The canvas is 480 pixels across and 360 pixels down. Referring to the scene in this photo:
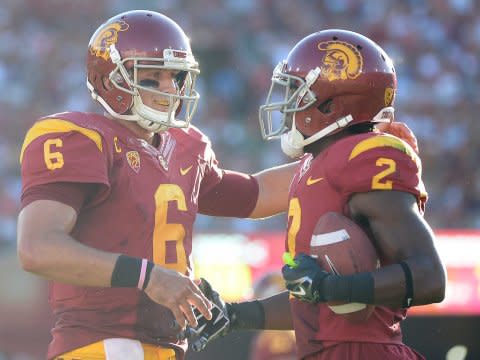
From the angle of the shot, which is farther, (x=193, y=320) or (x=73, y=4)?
(x=73, y=4)

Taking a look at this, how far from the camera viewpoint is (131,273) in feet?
11.7

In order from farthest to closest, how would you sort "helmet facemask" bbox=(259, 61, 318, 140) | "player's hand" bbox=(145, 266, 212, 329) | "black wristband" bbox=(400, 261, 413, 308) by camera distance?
"helmet facemask" bbox=(259, 61, 318, 140)
"player's hand" bbox=(145, 266, 212, 329)
"black wristband" bbox=(400, 261, 413, 308)

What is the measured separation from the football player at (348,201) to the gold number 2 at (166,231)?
0.28 metres

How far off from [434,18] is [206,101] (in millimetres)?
2639

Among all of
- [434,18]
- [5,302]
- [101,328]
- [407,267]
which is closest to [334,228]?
[407,267]

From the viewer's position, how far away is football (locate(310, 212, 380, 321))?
336cm

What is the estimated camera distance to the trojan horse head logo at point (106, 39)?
4.10 m

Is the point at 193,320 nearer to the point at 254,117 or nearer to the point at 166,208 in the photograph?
the point at 166,208

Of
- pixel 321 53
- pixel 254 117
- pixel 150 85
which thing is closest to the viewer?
pixel 321 53

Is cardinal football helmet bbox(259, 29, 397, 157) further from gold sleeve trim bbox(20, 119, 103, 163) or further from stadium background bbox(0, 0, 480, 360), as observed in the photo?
stadium background bbox(0, 0, 480, 360)

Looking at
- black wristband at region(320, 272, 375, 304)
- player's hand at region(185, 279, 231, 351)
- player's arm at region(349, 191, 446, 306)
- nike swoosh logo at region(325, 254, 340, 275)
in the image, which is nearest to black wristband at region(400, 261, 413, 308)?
player's arm at region(349, 191, 446, 306)

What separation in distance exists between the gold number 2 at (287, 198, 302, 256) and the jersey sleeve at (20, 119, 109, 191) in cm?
64

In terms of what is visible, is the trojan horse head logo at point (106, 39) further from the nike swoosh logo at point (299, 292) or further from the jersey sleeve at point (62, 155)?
the nike swoosh logo at point (299, 292)

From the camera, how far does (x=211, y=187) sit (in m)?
4.40
